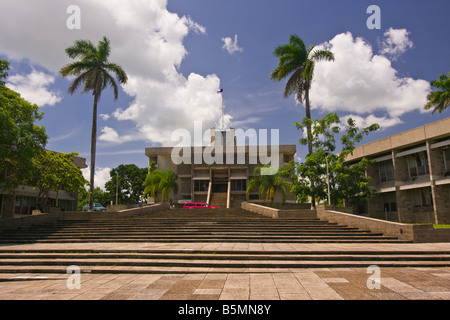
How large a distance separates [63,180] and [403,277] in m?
21.4

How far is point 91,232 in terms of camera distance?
15.1m

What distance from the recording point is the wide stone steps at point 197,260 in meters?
8.22

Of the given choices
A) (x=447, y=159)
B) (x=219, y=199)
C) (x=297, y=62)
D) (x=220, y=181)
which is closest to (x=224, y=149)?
(x=220, y=181)

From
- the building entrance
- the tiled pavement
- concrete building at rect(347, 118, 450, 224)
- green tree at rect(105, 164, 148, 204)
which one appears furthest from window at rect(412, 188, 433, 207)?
green tree at rect(105, 164, 148, 204)

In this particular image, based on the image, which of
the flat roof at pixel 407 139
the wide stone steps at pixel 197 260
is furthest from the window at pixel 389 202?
the wide stone steps at pixel 197 260

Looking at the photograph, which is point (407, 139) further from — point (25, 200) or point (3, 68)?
point (25, 200)

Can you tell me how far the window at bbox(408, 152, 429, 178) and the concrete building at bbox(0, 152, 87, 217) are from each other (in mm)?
30369

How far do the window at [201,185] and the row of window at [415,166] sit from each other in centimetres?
2056

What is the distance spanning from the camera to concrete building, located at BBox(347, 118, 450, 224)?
73.9ft

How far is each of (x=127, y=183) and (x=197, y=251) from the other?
50.3m

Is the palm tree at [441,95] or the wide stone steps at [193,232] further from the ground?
the palm tree at [441,95]

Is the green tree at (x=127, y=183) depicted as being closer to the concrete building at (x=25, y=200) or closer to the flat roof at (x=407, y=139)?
the concrete building at (x=25, y=200)

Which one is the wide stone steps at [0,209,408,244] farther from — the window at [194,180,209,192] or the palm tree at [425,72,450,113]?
the window at [194,180,209,192]
